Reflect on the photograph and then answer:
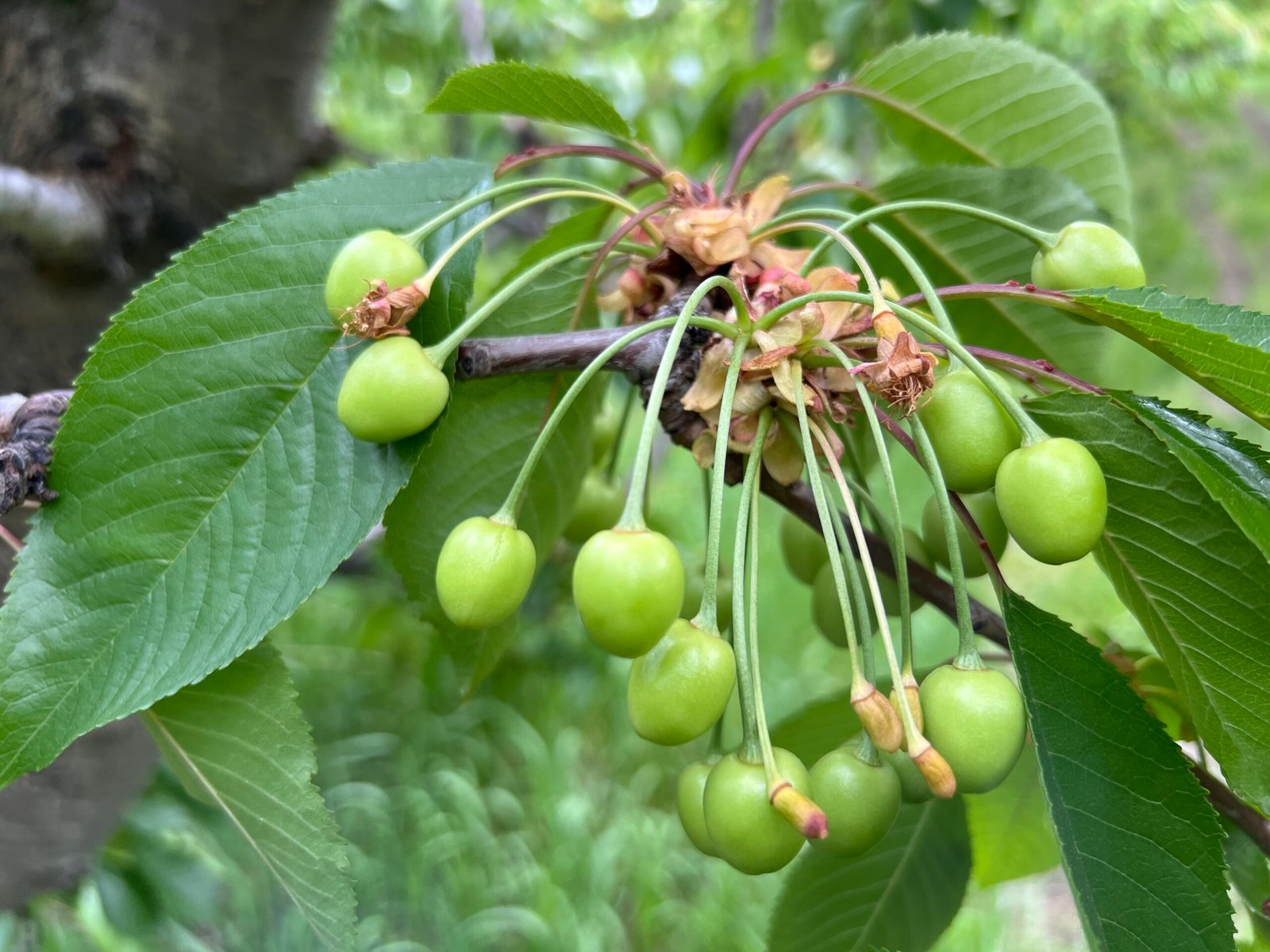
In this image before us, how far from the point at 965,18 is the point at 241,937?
9.60 ft

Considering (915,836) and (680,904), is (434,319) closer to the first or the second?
(915,836)

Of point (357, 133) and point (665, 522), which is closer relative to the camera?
point (665, 522)

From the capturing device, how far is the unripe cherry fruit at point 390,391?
0.62 m

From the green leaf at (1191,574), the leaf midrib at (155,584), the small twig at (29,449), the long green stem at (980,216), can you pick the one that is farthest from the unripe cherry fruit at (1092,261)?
the small twig at (29,449)

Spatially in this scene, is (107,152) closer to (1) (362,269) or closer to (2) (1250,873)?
(1) (362,269)

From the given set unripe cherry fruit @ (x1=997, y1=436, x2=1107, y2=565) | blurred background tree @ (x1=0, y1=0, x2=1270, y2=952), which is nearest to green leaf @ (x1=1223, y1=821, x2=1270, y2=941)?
unripe cherry fruit @ (x1=997, y1=436, x2=1107, y2=565)

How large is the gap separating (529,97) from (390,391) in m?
0.38

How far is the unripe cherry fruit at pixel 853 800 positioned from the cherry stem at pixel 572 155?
548 millimetres

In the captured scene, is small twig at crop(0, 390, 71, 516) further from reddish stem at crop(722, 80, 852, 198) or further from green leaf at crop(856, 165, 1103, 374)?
green leaf at crop(856, 165, 1103, 374)

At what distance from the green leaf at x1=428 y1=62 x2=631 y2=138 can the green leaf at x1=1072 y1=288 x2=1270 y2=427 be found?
17.1 inches

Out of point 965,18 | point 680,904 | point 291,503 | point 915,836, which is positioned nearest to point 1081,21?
point 965,18

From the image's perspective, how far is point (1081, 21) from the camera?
159 inches

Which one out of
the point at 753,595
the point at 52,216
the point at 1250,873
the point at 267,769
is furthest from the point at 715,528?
the point at 52,216

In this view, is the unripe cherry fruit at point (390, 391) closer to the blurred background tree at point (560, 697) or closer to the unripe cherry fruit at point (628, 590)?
the unripe cherry fruit at point (628, 590)
